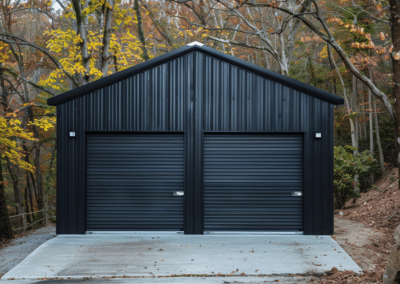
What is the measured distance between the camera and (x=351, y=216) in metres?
11.7

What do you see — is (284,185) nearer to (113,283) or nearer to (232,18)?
(113,283)

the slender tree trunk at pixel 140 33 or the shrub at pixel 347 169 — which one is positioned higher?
the slender tree trunk at pixel 140 33

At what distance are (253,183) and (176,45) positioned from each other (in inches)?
573

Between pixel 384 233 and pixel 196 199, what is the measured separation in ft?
16.0

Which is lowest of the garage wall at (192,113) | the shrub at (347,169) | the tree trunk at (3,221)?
the tree trunk at (3,221)

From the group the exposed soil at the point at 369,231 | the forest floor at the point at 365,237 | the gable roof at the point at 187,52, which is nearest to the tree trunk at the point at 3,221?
the forest floor at the point at 365,237

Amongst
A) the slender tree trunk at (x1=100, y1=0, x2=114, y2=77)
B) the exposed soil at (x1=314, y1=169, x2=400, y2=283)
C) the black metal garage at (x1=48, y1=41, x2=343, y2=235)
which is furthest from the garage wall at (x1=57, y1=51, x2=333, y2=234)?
the slender tree trunk at (x1=100, y1=0, x2=114, y2=77)

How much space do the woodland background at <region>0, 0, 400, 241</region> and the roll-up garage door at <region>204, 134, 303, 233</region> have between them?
135 inches

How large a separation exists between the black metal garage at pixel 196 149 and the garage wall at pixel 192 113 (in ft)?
0.08

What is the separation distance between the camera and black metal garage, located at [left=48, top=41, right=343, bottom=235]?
8555mm

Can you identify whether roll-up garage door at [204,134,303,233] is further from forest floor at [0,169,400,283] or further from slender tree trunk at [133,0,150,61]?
slender tree trunk at [133,0,150,61]

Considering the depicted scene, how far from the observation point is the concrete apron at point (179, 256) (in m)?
5.98

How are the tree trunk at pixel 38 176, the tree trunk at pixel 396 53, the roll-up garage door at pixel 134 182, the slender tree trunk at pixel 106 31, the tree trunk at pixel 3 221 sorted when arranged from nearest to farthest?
the roll-up garage door at pixel 134 182, the tree trunk at pixel 396 53, the tree trunk at pixel 3 221, the slender tree trunk at pixel 106 31, the tree trunk at pixel 38 176

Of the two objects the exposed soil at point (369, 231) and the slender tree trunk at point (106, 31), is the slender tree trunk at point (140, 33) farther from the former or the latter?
the exposed soil at point (369, 231)
